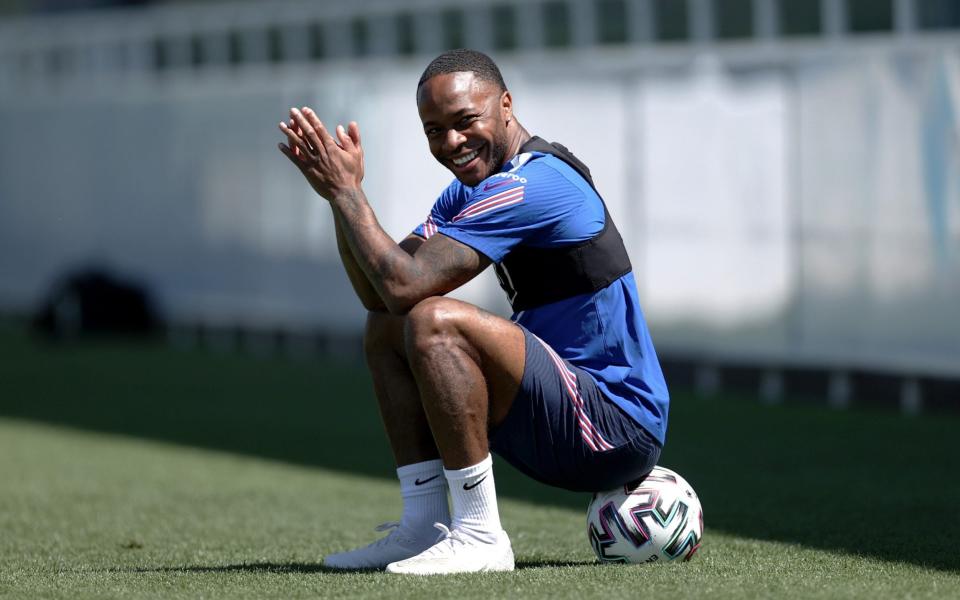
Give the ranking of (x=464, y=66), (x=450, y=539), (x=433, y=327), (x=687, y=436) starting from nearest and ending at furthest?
(x=433, y=327)
(x=450, y=539)
(x=464, y=66)
(x=687, y=436)

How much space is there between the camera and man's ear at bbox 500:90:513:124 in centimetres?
519

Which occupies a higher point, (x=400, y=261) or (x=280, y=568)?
(x=400, y=261)

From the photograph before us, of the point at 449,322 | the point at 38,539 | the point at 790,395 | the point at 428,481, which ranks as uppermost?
the point at 449,322

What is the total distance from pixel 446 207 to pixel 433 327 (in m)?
0.89

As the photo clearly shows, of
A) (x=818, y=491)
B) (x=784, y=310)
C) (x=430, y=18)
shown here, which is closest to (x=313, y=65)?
(x=430, y=18)

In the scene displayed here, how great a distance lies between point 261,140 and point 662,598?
10.7 metres

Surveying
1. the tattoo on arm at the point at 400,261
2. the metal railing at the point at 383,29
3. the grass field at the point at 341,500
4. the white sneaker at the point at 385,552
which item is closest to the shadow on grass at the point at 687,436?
the grass field at the point at 341,500

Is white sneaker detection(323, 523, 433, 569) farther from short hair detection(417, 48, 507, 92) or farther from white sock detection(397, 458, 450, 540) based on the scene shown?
short hair detection(417, 48, 507, 92)

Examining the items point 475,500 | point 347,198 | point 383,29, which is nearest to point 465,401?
point 475,500

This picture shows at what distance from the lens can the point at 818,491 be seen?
7258 mm

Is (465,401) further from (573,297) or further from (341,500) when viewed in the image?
(341,500)

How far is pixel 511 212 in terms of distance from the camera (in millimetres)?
4938

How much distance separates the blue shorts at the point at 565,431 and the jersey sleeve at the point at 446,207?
27.8 inches

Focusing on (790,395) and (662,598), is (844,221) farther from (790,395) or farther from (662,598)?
(662,598)
